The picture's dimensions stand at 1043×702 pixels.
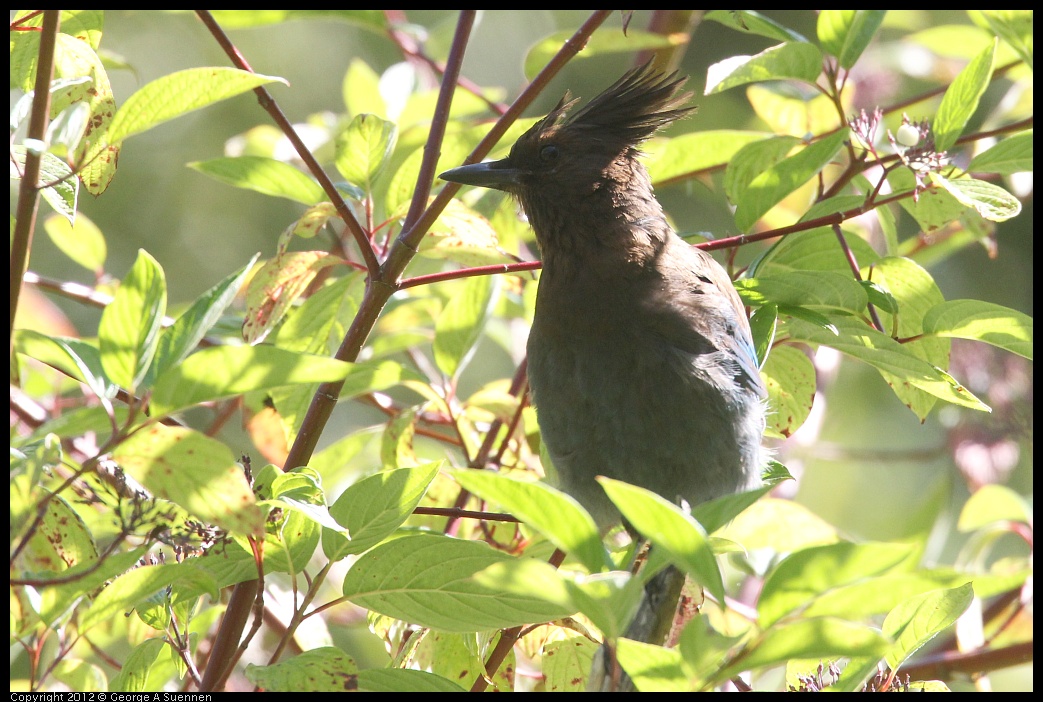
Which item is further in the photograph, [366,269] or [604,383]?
[604,383]

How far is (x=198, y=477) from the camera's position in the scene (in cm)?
161

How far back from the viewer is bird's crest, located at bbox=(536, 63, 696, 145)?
3.22 meters

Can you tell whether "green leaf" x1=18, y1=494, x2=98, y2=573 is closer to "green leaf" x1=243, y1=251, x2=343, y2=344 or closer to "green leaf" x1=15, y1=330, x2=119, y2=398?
"green leaf" x1=15, y1=330, x2=119, y2=398

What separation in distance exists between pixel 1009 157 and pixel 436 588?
70.3 inches

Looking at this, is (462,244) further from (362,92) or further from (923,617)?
(362,92)

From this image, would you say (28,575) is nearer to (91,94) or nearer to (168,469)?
(168,469)

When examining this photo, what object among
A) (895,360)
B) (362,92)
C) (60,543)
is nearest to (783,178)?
(895,360)

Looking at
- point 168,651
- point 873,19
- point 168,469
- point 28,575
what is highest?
point 873,19

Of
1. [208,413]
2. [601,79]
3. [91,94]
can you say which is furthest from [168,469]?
[601,79]

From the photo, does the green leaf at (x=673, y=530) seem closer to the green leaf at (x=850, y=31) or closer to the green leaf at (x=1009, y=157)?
the green leaf at (x=1009, y=157)

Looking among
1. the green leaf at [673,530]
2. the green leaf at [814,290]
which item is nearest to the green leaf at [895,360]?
the green leaf at [814,290]

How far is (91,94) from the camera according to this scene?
212 cm

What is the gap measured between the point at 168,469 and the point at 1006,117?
3.51 meters

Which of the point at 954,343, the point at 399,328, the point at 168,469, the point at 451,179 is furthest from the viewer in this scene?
the point at 954,343
